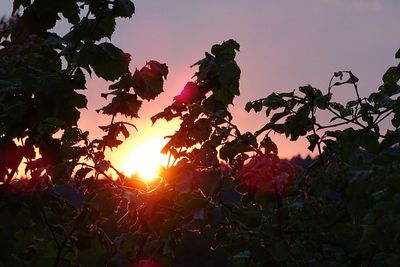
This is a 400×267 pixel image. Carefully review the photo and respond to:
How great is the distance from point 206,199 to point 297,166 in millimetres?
569

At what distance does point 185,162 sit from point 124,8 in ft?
3.00

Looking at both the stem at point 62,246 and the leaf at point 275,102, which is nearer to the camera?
the leaf at point 275,102

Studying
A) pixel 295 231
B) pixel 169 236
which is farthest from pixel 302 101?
pixel 169 236

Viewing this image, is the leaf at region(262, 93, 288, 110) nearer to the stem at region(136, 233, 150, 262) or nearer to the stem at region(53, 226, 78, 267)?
the stem at region(136, 233, 150, 262)

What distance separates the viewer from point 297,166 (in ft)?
11.6

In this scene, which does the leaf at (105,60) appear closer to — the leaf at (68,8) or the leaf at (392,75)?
the leaf at (68,8)

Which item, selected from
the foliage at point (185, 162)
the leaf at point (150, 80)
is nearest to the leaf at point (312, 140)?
the foliage at point (185, 162)

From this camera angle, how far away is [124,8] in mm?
3805

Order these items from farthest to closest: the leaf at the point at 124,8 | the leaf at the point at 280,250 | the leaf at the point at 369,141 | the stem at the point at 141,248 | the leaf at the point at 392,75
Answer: the leaf at the point at 392,75, the stem at the point at 141,248, the leaf at the point at 124,8, the leaf at the point at 369,141, the leaf at the point at 280,250

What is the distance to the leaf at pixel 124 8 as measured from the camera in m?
3.80

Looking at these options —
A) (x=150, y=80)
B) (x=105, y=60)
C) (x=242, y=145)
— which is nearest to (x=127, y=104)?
(x=150, y=80)

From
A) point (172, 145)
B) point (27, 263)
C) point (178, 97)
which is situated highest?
point (178, 97)

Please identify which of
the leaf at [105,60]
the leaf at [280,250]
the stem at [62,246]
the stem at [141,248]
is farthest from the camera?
the stem at [62,246]

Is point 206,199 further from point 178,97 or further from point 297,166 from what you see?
point 178,97
